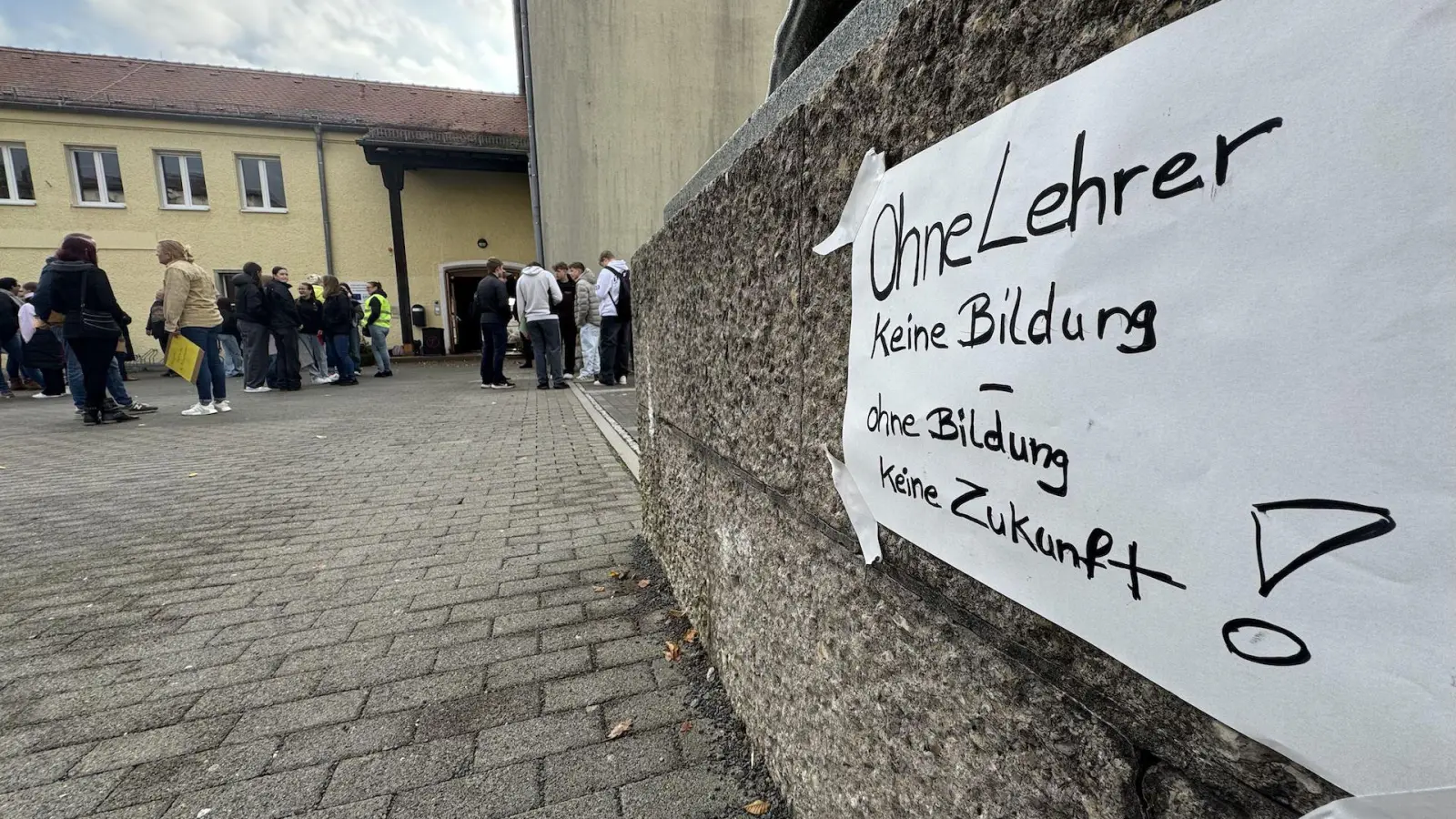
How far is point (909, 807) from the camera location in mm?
1074

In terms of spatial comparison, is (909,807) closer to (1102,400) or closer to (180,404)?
(1102,400)

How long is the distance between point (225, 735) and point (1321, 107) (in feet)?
9.11

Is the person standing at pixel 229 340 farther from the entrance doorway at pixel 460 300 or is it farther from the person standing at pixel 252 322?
the entrance doorway at pixel 460 300

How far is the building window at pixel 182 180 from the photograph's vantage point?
19141 millimetres

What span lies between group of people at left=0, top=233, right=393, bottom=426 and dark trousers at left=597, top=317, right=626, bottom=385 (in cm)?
475

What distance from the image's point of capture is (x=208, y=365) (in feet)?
28.2

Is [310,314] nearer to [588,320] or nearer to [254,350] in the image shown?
[254,350]

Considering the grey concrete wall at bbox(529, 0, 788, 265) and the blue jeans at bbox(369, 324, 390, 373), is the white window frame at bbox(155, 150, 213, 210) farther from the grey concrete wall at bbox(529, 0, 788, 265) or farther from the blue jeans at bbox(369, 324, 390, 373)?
the grey concrete wall at bbox(529, 0, 788, 265)

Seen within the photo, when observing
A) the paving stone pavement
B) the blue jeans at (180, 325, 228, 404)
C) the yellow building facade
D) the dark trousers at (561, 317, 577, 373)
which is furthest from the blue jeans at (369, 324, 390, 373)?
the paving stone pavement

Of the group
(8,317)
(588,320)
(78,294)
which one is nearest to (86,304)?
(78,294)

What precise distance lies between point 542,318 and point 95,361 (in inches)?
202

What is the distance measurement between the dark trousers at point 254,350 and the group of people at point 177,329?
0.02 m

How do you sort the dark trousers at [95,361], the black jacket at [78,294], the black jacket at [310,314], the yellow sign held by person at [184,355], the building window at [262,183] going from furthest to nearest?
the building window at [262,183], the black jacket at [310,314], the yellow sign held by person at [184,355], the dark trousers at [95,361], the black jacket at [78,294]

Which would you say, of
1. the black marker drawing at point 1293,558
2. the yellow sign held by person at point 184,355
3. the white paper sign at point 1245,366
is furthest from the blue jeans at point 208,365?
the black marker drawing at point 1293,558
